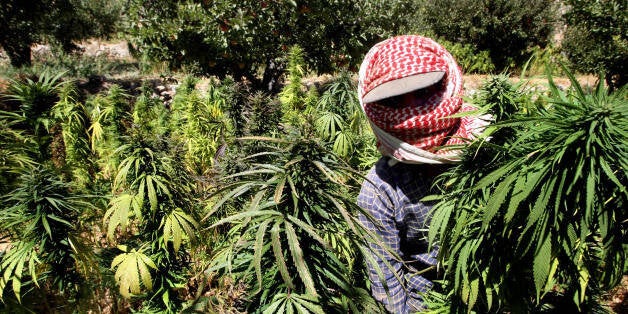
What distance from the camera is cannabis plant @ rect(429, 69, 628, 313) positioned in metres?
0.67

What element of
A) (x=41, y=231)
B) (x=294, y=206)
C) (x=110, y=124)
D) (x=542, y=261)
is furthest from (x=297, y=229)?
(x=110, y=124)

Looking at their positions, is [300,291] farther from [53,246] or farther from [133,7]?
[133,7]

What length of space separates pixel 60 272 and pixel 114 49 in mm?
21594

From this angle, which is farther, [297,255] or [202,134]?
[202,134]

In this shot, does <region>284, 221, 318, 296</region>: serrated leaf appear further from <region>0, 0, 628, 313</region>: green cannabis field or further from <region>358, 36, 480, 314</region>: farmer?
<region>358, 36, 480, 314</region>: farmer

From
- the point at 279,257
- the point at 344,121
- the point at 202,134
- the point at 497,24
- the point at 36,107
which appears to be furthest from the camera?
the point at 497,24

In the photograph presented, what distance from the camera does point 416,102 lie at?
124 centimetres

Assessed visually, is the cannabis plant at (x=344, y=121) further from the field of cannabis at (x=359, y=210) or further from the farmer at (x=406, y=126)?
the farmer at (x=406, y=126)

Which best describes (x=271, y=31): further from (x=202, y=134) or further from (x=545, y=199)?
(x=545, y=199)

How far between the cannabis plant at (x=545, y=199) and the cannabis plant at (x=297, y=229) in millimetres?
296

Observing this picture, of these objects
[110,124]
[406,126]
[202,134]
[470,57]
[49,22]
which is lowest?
[470,57]

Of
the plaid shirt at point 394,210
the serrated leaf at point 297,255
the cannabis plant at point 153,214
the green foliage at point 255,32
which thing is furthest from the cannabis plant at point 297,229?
the green foliage at point 255,32

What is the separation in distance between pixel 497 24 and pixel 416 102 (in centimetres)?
1238

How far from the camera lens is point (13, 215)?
176cm
